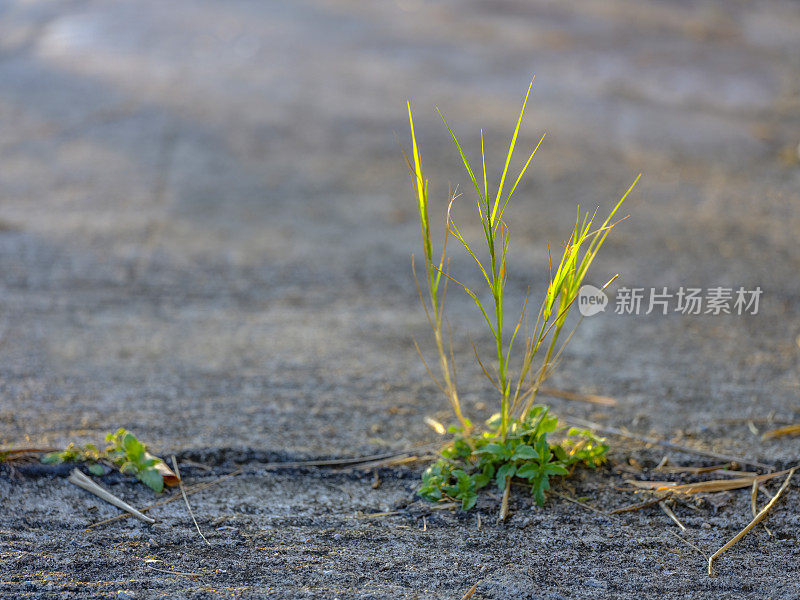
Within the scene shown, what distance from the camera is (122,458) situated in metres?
1.89

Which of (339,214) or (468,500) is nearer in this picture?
(468,500)

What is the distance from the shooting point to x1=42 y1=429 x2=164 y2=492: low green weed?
185 centimetres

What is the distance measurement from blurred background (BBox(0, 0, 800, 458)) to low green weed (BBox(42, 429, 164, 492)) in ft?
0.53

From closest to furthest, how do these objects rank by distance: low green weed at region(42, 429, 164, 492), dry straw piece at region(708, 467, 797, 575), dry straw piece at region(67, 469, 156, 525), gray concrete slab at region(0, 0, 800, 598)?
dry straw piece at region(708, 467, 797, 575) < dry straw piece at region(67, 469, 156, 525) < low green weed at region(42, 429, 164, 492) < gray concrete slab at region(0, 0, 800, 598)

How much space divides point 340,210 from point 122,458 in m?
2.22

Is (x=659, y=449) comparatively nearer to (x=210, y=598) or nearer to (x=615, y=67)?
(x=210, y=598)

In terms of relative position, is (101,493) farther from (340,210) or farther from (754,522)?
(340,210)

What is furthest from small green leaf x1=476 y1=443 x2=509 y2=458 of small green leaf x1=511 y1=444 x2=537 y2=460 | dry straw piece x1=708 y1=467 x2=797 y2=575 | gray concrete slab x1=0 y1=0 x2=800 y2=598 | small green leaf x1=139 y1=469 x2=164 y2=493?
small green leaf x1=139 y1=469 x2=164 y2=493

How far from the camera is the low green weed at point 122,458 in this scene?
185cm

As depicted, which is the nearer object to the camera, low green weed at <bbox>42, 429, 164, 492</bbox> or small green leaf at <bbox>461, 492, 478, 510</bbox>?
small green leaf at <bbox>461, 492, 478, 510</bbox>

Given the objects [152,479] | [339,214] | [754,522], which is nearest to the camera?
[754,522]

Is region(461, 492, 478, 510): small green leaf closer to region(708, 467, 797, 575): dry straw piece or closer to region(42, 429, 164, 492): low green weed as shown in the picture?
region(708, 467, 797, 575): dry straw piece

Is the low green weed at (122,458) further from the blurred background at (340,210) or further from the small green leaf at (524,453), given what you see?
the small green leaf at (524,453)

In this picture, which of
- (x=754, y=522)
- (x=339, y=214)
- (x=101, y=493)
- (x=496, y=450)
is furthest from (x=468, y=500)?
(x=339, y=214)
